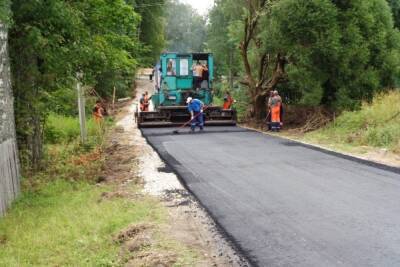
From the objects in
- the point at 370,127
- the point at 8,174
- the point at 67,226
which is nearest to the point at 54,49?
the point at 8,174

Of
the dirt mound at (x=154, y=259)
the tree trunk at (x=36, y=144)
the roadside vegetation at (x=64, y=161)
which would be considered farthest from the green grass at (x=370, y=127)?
the dirt mound at (x=154, y=259)

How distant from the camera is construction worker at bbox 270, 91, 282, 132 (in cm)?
1873

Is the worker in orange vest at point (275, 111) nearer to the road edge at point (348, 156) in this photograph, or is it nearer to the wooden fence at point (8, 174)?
the road edge at point (348, 156)

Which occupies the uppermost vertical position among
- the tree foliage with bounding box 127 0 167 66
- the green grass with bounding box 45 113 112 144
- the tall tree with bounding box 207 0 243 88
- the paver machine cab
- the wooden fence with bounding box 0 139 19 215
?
the tree foliage with bounding box 127 0 167 66

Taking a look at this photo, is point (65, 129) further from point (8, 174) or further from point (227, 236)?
point (227, 236)

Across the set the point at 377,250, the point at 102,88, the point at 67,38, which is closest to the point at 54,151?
the point at 67,38

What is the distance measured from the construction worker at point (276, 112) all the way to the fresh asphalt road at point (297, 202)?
186 inches

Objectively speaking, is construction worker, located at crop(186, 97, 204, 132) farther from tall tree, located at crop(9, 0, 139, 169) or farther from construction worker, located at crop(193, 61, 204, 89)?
tall tree, located at crop(9, 0, 139, 169)

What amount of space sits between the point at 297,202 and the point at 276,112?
1103cm

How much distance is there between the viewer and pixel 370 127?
1507 cm

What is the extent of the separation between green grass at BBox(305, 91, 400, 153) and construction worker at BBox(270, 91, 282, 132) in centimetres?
195

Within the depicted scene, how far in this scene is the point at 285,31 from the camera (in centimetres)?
1803

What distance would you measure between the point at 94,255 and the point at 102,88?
3307cm

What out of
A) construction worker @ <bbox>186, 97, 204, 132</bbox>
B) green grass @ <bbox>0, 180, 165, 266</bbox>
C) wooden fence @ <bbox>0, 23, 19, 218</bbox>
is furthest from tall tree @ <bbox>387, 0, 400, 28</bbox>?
wooden fence @ <bbox>0, 23, 19, 218</bbox>
